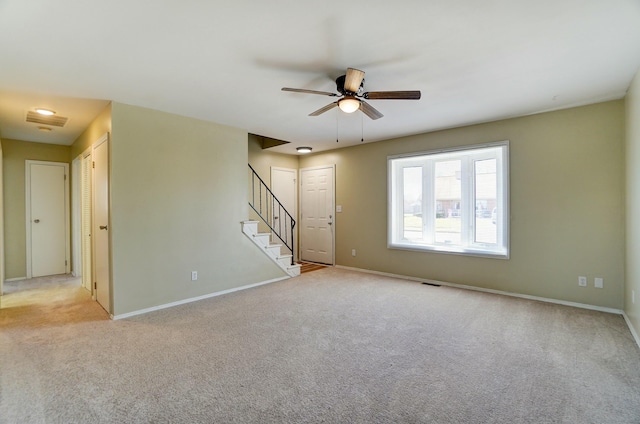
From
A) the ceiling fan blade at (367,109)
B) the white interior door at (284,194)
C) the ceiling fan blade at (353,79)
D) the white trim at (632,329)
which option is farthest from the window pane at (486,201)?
the white interior door at (284,194)

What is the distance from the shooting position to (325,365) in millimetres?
2475

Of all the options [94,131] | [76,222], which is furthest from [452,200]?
[76,222]

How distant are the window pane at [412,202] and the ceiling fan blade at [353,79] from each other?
120 inches

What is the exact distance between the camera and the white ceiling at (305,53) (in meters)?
1.98

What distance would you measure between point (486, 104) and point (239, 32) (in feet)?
10.1

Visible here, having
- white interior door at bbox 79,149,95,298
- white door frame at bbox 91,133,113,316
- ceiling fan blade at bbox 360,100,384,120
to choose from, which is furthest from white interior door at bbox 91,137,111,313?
ceiling fan blade at bbox 360,100,384,120

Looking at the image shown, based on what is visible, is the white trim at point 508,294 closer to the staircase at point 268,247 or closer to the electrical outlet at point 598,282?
A: the electrical outlet at point 598,282

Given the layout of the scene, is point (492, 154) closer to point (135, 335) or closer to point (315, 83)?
point (315, 83)

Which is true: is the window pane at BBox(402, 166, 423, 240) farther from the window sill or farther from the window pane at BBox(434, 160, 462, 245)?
the window pane at BBox(434, 160, 462, 245)

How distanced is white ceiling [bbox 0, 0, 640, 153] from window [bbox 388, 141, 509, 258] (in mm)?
909

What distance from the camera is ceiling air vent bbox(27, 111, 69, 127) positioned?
3.99m

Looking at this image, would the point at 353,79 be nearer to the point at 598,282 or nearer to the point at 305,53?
the point at 305,53

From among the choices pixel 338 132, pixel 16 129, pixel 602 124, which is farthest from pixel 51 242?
pixel 602 124

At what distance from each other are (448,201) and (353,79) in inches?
124
